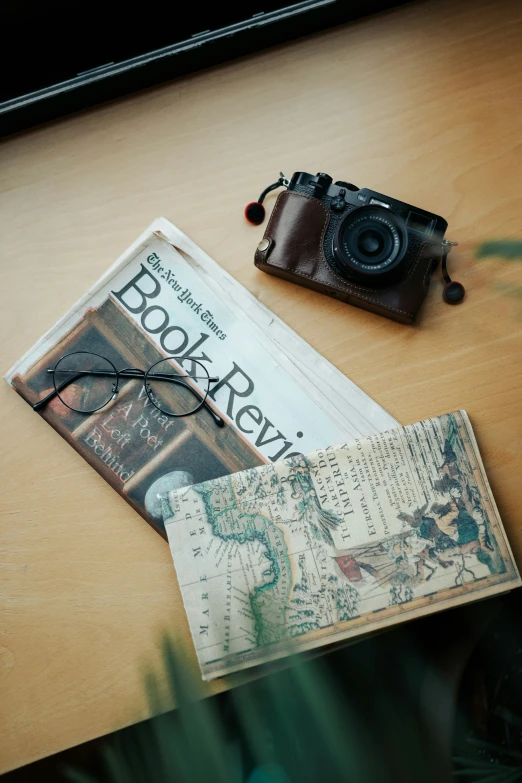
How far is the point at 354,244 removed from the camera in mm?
708

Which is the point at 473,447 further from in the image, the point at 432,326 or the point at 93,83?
the point at 93,83

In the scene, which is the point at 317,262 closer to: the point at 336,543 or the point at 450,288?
the point at 450,288

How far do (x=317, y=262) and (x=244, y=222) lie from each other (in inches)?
4.1

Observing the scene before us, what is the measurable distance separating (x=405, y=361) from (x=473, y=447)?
122 mm

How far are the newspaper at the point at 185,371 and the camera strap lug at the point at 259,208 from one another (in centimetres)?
7

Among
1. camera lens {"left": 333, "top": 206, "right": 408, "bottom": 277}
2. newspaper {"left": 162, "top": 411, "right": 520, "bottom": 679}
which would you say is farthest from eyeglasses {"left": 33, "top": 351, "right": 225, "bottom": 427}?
camera lens {"left": 333, "top": 206, "right": 408, "bottom": 277}

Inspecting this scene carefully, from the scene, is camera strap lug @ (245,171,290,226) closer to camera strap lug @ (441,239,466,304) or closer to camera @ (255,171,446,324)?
camera @ (255,171,446,324)

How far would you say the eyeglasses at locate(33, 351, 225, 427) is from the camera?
72cm

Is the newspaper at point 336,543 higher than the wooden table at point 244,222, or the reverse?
the wooden table at point 244,222

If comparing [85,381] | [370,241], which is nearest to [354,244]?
[370,241]

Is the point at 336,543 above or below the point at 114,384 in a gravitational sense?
below

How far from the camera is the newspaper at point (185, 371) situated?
2.32ft

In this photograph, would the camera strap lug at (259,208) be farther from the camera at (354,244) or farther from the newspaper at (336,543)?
the newspaper at (336,543)

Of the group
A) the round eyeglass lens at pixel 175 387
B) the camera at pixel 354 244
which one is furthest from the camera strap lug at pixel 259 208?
the round eyeglass lens at pixel 175 387
